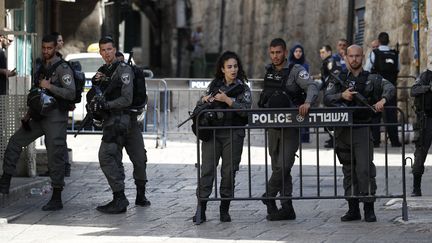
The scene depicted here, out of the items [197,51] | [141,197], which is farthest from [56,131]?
[197,51]

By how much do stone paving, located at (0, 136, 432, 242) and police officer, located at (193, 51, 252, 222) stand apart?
0.32m

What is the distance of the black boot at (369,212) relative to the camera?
1184cm

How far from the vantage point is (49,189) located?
1495cm

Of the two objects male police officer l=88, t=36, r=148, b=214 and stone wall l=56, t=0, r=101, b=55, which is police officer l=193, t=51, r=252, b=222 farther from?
stone wall l=56, t=0, r=101, b=55

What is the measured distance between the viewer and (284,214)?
1210cm

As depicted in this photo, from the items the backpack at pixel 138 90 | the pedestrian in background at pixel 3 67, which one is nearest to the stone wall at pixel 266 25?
the pedestrian in background at pixel 3 67

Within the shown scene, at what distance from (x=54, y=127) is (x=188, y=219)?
6.29 ft

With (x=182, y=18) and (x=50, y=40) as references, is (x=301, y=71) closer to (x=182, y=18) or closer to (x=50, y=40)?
(x=50, y=40)

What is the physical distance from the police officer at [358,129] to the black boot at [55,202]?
10.2 ft

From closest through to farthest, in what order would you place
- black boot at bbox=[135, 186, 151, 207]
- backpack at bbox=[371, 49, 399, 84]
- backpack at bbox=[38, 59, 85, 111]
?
backpack at bbox=[38, 59, 85, 111]
black boot at bbox=[135, 186, 151, 207]
backpack at bbox=[371, 49, 399, 84]

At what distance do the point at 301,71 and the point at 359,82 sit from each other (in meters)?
0.57

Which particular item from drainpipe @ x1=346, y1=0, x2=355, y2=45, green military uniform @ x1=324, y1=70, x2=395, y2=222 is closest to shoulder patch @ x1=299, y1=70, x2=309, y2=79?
green military uniform @ x1=324, y1=70, x2=395, y2=222

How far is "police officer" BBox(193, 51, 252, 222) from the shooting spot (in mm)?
12039

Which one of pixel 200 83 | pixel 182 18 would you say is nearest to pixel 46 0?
pixel 200 83
